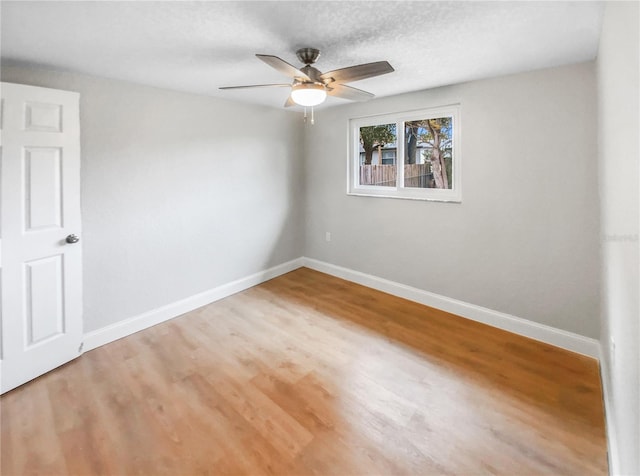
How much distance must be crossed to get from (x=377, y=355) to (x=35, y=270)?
8.37 ft

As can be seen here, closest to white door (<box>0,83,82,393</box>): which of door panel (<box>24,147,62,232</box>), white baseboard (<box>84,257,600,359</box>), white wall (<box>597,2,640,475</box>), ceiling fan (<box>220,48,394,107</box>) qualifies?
door panel (<box>24,147,62,232</box>)

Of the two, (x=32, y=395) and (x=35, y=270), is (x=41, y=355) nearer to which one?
(x=32, y=395)

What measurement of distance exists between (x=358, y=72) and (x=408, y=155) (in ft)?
6.06

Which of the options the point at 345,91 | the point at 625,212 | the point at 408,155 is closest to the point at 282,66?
the point at 345,91

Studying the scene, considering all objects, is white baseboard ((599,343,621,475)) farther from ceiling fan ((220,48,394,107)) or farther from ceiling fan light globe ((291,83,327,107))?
ceiling fan light globe ((291,83,327,107))

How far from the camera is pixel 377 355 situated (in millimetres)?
2506

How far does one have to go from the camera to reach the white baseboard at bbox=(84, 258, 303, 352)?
266cm

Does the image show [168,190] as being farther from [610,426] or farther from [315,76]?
[610,426]

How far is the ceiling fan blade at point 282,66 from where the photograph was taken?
1.62 metres

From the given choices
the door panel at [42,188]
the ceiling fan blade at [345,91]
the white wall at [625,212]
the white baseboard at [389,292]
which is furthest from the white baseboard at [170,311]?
the white wall at [625,212]

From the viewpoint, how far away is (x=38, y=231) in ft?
7.15

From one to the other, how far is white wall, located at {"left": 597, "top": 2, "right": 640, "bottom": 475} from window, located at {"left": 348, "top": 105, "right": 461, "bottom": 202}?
5.20 ft

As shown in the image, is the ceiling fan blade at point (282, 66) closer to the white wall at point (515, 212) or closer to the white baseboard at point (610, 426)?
the white wall at point (515, 212)

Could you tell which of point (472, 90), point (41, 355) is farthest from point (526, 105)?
point (41, 355)
